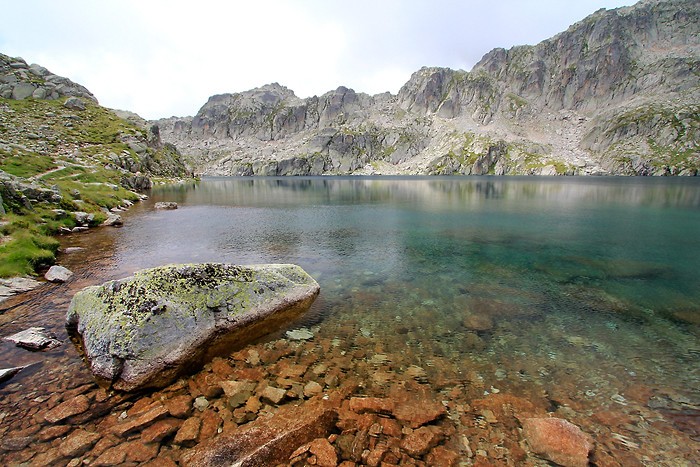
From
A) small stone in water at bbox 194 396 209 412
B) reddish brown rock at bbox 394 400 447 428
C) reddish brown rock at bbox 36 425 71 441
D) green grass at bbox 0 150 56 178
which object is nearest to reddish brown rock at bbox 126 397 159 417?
small stone in water at bbox 194 396 209 412

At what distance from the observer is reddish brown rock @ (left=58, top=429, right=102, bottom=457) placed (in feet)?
24.1

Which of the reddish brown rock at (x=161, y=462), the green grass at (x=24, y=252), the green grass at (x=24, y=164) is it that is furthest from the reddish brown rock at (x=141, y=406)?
the green grass at (x=24, y=164)

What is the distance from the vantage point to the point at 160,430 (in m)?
8.08

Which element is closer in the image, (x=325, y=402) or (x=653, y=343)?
(x=325, y=402)

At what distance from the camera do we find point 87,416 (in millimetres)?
8508

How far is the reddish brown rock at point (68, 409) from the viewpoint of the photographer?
27.4 feet

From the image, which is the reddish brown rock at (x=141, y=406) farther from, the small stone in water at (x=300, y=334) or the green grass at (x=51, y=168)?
the green grass at (x=51, y=168)

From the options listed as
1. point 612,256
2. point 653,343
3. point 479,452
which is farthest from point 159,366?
point 612,256

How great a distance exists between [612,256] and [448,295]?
60.8 feet

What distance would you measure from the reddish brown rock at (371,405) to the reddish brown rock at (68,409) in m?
7.44

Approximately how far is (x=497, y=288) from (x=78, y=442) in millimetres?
19421

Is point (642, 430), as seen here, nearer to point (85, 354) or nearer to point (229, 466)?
point (229, 466)

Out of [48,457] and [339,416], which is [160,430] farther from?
[339,416]

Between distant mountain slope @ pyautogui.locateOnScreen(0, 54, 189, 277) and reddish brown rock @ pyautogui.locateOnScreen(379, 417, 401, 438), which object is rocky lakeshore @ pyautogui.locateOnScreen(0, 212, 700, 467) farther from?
distant mountain slope @ pyautogui.locateOnScreen(0, 54, 189, 277)
